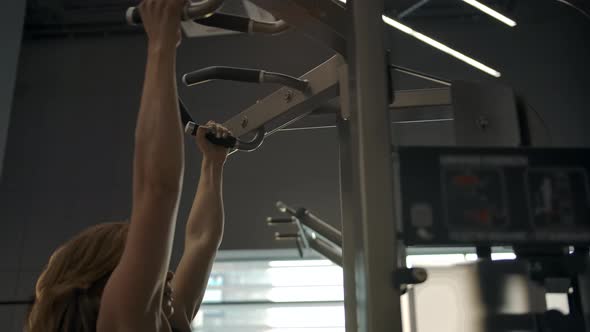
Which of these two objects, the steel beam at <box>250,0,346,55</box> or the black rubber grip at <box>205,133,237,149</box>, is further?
the black rubber grip at <box>205,133,237,149</box>

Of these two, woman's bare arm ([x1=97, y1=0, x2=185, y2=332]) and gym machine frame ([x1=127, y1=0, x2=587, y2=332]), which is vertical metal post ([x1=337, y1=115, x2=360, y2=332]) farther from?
woman's bare arm ([x1=97, y1=0, x2=185, y2=332])

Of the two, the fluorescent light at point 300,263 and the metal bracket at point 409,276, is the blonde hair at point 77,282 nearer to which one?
the metal bracket at point 409,276

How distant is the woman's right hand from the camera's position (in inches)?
36.5

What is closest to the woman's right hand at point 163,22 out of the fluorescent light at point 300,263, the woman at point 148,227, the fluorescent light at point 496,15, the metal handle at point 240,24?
the woman at point 148,227

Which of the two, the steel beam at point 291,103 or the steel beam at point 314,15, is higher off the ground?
the steel beam at point 314,15

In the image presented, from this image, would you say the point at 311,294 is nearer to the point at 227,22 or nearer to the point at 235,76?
the point at 235,76

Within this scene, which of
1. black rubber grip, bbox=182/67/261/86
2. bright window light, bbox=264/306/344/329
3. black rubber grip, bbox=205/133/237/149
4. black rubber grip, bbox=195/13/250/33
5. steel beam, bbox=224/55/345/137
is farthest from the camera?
bright window light, bbox=264/306/344/329

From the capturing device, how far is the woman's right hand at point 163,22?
0.93 meters

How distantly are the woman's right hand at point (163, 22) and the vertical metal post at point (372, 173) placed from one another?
33cm

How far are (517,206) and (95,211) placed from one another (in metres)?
4.01

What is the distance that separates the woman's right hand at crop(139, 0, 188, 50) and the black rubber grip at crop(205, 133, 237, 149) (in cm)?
56

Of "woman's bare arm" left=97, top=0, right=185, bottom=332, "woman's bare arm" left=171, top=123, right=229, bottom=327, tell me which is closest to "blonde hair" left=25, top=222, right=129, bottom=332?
"woman's bare arm" left=97, top=0, right=185, bottom=332

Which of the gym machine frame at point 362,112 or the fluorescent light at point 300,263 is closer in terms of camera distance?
the gym machine frame at point 362,112

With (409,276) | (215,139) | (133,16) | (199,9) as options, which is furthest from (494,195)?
(215,139)
